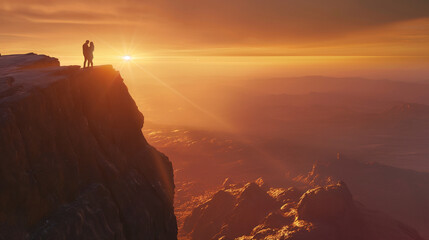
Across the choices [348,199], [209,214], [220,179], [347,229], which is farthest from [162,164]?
[220,179]

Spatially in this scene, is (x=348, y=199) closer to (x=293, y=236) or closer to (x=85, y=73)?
(x=293, y=236)

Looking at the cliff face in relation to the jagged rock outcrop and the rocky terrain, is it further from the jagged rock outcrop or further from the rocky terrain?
the jagged rock outcrop

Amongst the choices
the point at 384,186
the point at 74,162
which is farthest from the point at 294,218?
the point at 384,186

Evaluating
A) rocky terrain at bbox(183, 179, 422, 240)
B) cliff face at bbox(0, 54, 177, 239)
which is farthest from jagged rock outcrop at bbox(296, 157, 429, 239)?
cliff face at bbox(0, 54, 177, 239)

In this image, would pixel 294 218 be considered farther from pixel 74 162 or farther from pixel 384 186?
pixel 384 186

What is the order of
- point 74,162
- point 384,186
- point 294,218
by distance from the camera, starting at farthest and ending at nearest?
point 384,186, point 294,218, point 74,162

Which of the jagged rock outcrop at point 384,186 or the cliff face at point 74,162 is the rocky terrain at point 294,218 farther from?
the cliff face at point 74,162

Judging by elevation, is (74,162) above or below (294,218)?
above
